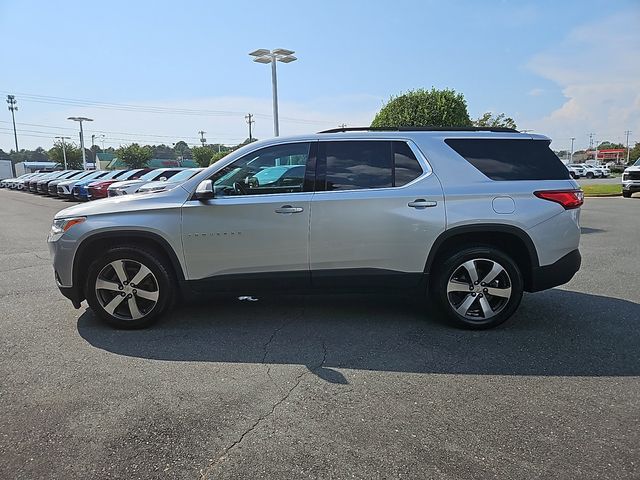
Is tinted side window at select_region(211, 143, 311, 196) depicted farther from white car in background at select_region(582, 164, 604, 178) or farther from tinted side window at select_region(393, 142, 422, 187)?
white car in background at select_region(582, 164, 604, 178)

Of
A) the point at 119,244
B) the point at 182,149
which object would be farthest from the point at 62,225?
the point at 182,149

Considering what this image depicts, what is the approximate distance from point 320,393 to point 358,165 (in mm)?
2181

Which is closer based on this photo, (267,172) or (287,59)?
(267,172)

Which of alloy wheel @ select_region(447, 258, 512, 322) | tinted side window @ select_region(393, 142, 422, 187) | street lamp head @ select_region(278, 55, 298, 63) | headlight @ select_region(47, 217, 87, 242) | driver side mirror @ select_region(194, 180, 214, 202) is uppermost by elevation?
street lamp head @ select_region(278, 55, 298, 63)

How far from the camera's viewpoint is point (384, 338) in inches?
166

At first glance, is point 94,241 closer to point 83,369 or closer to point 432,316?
point 83,369

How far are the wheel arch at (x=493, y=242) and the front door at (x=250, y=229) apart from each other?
1.28 m

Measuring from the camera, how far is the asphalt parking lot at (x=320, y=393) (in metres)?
2.51

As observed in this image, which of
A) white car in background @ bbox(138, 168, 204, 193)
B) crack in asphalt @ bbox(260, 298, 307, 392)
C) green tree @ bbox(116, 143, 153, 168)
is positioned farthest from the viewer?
green tree @ bbox(116, 143, 153, 168)

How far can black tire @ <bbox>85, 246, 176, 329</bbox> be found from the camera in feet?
14.3

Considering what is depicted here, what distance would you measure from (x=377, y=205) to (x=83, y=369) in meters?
2.85

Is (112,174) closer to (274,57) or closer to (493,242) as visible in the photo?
(274,57)

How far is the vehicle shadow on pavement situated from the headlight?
0.93 m

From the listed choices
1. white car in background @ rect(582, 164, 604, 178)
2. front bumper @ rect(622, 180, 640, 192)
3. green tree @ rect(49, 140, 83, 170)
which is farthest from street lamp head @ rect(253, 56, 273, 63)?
green tree @ rect(49, 140, 83, 170)
